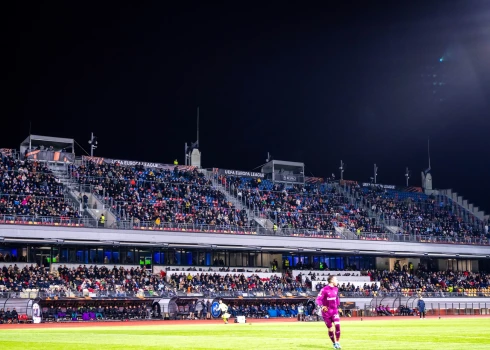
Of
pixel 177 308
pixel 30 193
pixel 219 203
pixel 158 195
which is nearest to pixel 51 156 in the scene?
pixel 30 193

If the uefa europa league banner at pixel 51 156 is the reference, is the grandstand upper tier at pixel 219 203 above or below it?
below

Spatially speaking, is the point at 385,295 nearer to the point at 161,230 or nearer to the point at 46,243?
the point at 161,230

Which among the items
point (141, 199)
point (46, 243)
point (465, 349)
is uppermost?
point (141, 199)

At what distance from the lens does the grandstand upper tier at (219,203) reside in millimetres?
67688

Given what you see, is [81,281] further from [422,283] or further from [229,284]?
[422,283]

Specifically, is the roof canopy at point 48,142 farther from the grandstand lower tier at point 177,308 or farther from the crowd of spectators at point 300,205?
the grandstand lower tier at point 177,308

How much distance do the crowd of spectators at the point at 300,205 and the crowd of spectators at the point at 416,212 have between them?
3.60 metres

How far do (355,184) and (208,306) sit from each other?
141 ft

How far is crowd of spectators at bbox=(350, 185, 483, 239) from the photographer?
90.6 metres

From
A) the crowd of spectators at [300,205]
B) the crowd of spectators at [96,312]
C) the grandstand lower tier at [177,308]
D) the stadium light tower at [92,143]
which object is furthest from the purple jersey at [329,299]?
the stadium light tower at [92,143]

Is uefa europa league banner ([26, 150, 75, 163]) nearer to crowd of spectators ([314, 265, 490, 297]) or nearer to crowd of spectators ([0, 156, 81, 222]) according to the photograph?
crowd of spectators ([0, 156, 81, 222])

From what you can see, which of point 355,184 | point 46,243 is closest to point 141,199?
point 46,243

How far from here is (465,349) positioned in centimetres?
1891

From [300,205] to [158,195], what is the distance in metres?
18.6
